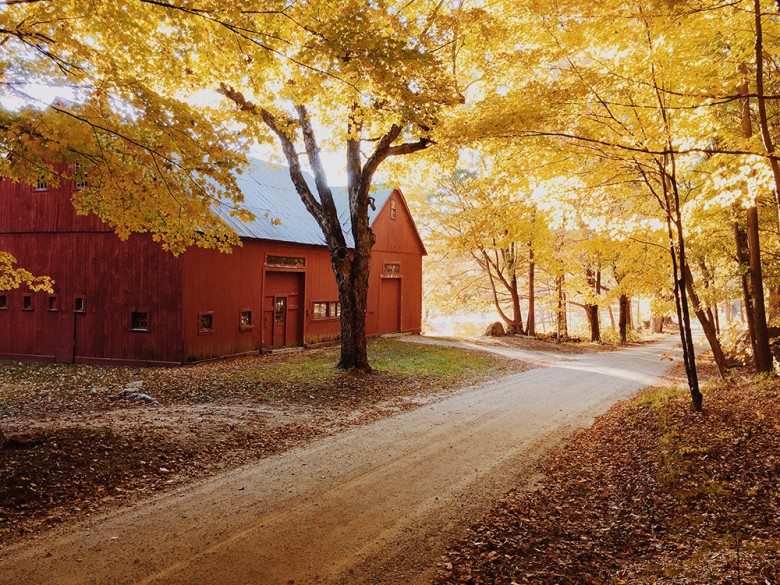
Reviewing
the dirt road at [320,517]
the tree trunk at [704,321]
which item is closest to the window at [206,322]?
the dirt road at [320,517]

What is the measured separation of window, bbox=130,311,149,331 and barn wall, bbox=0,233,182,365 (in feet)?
0.42

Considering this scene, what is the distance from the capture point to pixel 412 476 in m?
6.67

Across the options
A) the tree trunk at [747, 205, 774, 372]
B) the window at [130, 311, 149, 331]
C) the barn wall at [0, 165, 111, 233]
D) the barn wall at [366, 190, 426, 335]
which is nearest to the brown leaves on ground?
the tree trunk at [747, 205, 774, 372]

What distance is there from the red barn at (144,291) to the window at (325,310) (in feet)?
1.44

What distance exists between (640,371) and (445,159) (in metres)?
9.96

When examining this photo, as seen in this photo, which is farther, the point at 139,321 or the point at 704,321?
the point at 139,321

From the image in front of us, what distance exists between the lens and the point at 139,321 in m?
16.8

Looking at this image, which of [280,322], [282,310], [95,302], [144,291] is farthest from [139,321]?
[282,310]

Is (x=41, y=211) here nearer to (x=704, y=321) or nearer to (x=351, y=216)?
(x=351, y=216)

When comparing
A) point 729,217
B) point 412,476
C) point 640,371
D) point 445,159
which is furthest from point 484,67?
point 640,371

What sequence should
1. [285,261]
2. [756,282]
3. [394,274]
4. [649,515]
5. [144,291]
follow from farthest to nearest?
1. [394,274]
2. [285,261]
3. [144,291]
4. [756,282]
5. [649,515]

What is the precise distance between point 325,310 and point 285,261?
3.47 metres

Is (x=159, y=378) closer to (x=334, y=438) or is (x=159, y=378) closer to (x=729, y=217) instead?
(x=334, y=438)

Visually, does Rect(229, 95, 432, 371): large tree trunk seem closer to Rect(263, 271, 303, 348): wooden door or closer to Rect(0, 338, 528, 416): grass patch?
Rect(0, 338, 528, 416): grass patch
